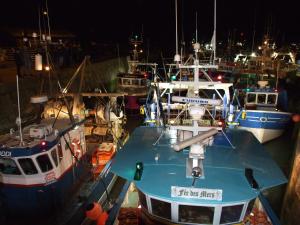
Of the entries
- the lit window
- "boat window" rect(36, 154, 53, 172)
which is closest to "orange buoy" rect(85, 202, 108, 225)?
"boat window" rect(36, 154, 53, 172)

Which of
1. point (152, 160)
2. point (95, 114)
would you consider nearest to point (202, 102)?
point (152, 160)

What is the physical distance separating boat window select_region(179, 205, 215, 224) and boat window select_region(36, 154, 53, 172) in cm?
390

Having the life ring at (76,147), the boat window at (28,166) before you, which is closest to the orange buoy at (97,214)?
the boat window at (28,166)

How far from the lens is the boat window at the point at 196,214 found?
5035mm

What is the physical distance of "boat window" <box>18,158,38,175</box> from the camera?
694 centimetres

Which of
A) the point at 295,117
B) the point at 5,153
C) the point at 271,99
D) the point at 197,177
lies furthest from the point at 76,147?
the point at 295,117

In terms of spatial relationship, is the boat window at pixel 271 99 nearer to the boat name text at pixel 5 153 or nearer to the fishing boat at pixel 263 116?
the fishing boat at pixel 263 116

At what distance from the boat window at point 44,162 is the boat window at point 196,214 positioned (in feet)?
12.8

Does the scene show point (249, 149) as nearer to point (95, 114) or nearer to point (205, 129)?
point (205, 129)

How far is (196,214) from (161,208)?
0.67 meters

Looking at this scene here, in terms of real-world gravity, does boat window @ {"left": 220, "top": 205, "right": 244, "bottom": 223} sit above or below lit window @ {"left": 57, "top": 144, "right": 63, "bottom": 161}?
below

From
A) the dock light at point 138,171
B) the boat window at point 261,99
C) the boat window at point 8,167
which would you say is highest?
the boat window at point 261,99

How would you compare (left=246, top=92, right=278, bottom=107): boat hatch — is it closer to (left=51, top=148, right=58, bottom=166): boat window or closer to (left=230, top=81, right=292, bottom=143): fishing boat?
(left=230, top=81, right=292, bottom=143): fishing boat

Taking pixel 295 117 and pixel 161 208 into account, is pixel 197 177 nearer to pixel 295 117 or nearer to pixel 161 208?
pixel 161 208
